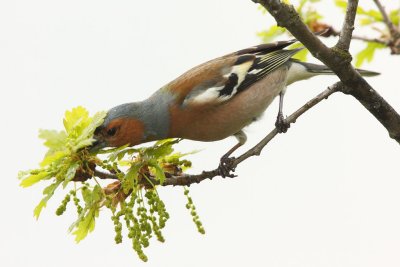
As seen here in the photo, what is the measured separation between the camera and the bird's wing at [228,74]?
4844 millimetres

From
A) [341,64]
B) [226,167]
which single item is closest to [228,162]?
[226,167]

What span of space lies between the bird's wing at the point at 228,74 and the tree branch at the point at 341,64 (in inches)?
61.7

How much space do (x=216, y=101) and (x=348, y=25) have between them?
174 centimetres

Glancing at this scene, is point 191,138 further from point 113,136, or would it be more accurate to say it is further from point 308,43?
point 308,43

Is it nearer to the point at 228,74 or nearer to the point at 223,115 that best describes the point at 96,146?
the point at 223,115

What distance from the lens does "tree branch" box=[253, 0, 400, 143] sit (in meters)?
2.80

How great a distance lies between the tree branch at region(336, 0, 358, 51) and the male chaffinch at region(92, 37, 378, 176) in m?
1.09

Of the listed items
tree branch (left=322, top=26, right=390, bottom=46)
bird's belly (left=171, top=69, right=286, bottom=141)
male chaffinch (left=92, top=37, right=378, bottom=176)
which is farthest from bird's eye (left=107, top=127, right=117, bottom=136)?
tree branch (left=322, top=26, right=390, bottom=46)

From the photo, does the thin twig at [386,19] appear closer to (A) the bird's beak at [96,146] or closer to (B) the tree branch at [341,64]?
(B) the tree branch at [341,64]

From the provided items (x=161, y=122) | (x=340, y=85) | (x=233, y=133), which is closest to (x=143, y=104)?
(x=161, y=122)

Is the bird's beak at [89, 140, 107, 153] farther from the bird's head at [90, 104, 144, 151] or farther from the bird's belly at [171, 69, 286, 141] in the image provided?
the bird's belly at [171, 69, 286, 141]

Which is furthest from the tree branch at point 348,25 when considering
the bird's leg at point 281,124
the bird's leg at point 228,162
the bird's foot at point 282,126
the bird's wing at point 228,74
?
the bird's wing at point 228,74

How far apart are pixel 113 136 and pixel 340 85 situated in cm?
165

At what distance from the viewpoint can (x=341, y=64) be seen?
3.31m
